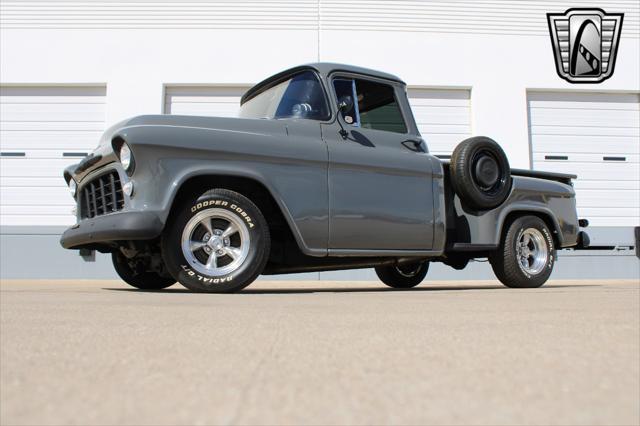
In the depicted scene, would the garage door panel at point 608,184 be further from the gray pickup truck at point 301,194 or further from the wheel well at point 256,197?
the wheel well at point 256,197

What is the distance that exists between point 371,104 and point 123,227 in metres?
2.33

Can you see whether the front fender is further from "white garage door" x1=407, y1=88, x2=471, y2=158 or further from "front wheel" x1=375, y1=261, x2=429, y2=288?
"white garage door" x1=407, y1=88, x2=471, y2=158

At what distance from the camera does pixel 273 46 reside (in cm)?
1148

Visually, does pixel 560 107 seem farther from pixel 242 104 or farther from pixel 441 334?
pixel 441 334

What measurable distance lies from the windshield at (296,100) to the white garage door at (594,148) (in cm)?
829

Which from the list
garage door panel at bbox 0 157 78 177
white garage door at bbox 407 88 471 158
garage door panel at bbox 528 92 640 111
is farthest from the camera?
garage door panel at bbox 528 92 640 111

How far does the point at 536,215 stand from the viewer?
5453mm

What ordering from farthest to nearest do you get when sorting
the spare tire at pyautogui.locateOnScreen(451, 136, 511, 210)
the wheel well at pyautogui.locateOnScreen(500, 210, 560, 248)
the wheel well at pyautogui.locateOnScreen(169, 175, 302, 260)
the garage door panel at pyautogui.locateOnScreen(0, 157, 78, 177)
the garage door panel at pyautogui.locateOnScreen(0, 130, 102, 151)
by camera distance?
the garage door panel at pyautogui.locateOnScreen(0, 130, 102, 151), the garage door panel at pyautogui.locateOnScreen(0, 157, 78, 177), the wheel well at pyautogui.locateOnScreen(500, 210, 560, 248), the spare tire at pyautogui.locateOnScreen(451, 136, 511, 210), the wheel well at pyautogui.locateOnScreen(169, 175, 302, 260)

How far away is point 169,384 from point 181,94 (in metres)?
11.0

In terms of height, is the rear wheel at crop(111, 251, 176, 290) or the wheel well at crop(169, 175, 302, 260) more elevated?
the wheel well at crop(169, 175, 302, 260)

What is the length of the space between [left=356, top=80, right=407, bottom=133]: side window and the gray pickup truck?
1 centimetres

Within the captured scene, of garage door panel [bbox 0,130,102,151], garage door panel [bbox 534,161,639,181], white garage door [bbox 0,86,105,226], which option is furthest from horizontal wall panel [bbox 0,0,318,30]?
garage door panel [bbox 534,161,639,181]

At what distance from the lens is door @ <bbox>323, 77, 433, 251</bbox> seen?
407 cm

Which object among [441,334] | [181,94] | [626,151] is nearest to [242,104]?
[441,334]
